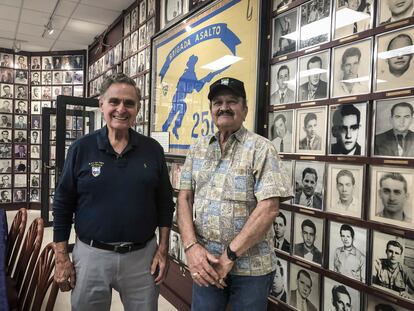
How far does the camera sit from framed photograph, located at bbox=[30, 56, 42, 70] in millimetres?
6461

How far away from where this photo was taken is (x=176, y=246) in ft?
9.45

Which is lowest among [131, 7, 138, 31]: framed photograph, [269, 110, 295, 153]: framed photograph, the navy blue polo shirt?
the navy blue polo shirt

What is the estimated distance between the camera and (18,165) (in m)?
6.44

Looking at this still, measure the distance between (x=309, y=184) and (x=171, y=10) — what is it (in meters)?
2.13

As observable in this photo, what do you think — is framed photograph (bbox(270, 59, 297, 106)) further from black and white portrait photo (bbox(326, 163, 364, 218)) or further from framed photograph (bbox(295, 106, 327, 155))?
black and white portrait photo (bbox(326, 163, 364, 218))

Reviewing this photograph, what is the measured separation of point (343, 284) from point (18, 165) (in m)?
6.42

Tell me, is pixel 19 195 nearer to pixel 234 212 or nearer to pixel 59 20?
pixel 59 20

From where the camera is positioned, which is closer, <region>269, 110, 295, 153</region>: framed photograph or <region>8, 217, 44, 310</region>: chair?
<region>8, 217, 44, 310</region>: chair

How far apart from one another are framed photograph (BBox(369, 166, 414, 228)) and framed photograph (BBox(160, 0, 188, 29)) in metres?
2.04

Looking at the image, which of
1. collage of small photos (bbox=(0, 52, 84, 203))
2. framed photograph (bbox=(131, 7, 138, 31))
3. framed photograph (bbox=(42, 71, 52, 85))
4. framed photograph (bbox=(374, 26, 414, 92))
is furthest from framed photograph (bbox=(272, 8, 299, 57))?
framed photograph (bbox=(42, 71, 52, 85))

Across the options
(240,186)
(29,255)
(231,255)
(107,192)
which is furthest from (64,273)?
(240,186)

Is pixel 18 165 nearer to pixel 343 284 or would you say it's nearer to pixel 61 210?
pixel 61 210

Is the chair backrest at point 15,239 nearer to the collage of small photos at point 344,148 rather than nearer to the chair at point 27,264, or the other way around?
the chair at point 27,264

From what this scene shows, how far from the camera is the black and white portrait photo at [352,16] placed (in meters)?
1.42
